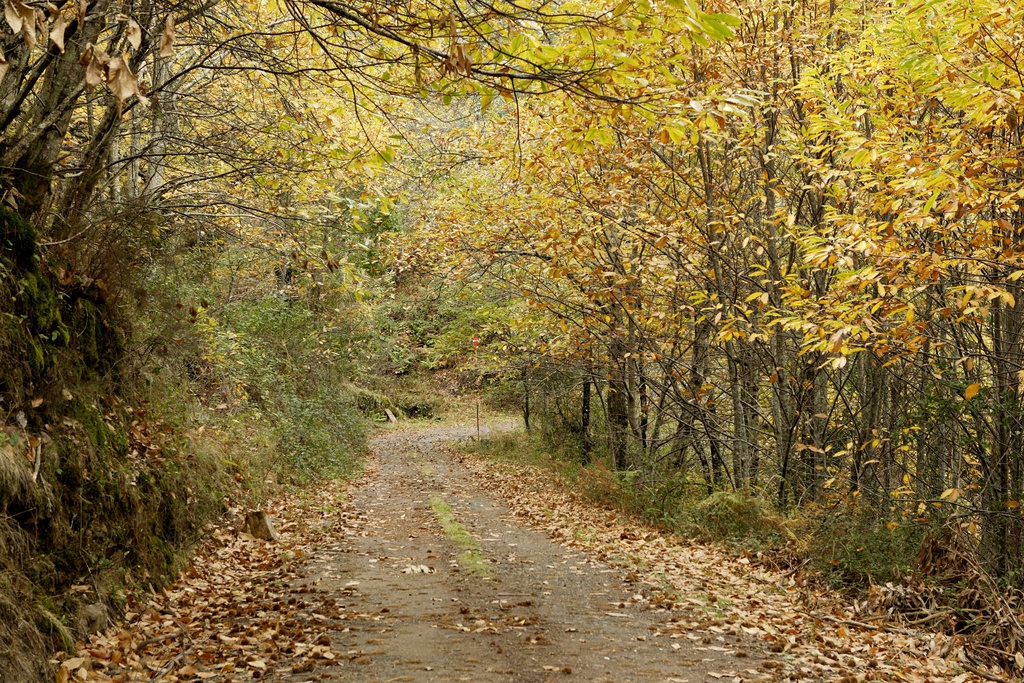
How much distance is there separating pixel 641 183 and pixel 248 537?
794cm

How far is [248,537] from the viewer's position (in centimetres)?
973

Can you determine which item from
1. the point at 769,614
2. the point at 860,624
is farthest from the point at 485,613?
the point at 860,624

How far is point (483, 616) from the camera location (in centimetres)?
689

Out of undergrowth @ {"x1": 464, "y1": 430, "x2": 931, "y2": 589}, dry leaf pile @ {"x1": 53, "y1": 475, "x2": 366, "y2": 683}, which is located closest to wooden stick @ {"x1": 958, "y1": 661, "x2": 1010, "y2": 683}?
undergrowth @ {"x1": 464, "y1": 430, "x2": 931, "y2": 589}

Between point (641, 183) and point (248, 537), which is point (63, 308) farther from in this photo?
point (641, 183)

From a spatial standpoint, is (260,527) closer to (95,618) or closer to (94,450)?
(94,450)

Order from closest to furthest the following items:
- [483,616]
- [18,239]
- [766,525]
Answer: [18,239], [483,616], [766,525]

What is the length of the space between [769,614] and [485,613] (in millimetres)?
2994

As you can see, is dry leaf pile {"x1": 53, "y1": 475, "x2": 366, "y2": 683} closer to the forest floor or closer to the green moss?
the forest floor

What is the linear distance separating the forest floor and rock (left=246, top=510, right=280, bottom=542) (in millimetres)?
191

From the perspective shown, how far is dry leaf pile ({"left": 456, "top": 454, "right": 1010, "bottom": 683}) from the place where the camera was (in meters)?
6.08

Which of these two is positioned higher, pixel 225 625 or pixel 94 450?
pixel 94 450

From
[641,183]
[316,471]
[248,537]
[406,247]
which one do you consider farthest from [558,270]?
[316,471]

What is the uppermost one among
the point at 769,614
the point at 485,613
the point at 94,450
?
the point at 94,450
